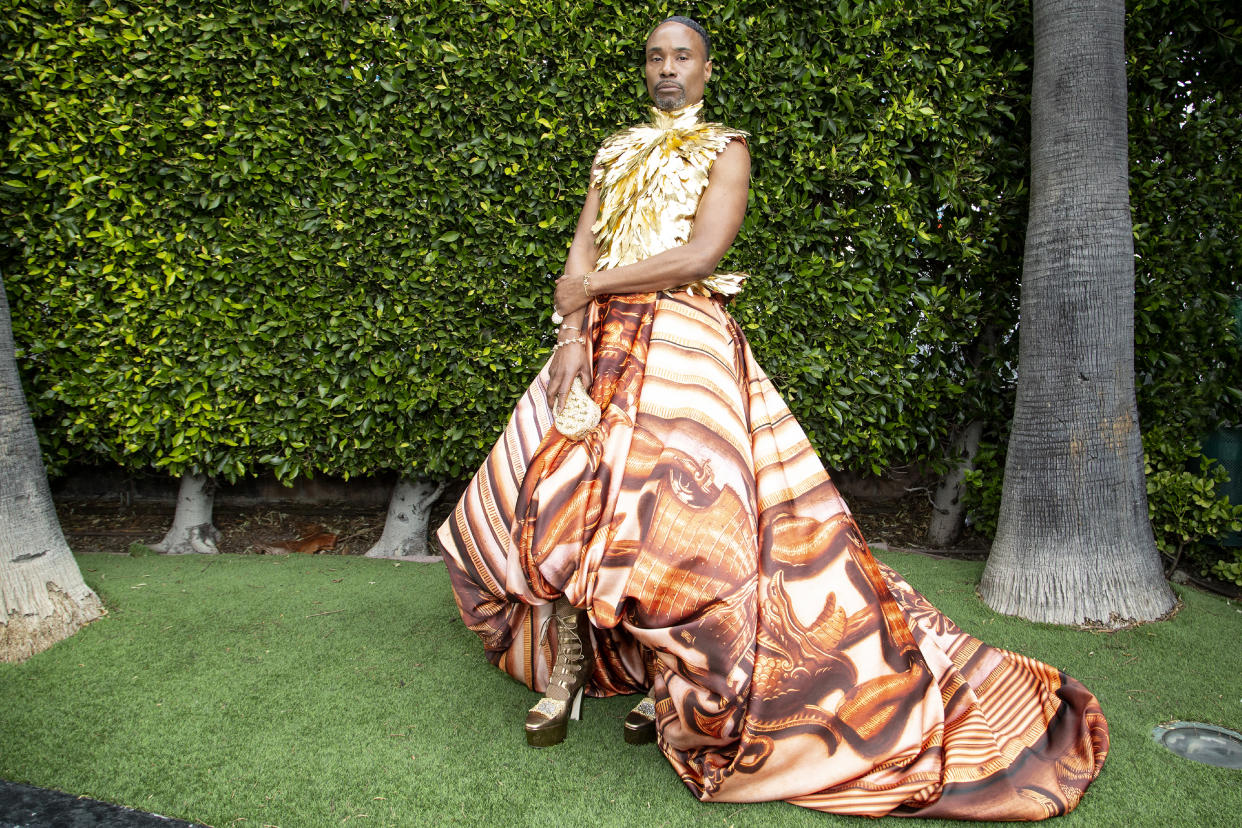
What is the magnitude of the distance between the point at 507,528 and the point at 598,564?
0.43 metres

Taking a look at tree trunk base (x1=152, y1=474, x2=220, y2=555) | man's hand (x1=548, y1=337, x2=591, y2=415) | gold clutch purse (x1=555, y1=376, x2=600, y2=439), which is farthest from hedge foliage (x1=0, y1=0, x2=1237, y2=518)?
gold clutch purse (x1=555, y1=376, x2=600, y2=439)

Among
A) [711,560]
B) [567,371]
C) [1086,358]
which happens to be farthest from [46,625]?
[1086,358]

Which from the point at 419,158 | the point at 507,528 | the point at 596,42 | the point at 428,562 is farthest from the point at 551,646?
the point at 596,42

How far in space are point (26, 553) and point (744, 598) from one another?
2.86 m

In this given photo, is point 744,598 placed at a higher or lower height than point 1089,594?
higher

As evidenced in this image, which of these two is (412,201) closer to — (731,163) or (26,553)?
(731,163)

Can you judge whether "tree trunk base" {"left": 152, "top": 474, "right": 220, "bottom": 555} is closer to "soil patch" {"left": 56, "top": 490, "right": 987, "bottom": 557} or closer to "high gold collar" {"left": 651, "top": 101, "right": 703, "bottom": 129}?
"soil patch" {"left": 56, "top": 490, "right": 987, "bottom": 557}

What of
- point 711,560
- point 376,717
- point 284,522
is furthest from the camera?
point 284,522

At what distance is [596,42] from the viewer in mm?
3773

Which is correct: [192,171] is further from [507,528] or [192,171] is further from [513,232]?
[507,528]

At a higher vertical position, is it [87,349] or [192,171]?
[192,171]

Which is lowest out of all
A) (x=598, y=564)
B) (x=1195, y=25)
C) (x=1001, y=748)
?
(x=1001, y=748)

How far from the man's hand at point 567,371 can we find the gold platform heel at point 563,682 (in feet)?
2.16

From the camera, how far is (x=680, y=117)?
2.59 metres
